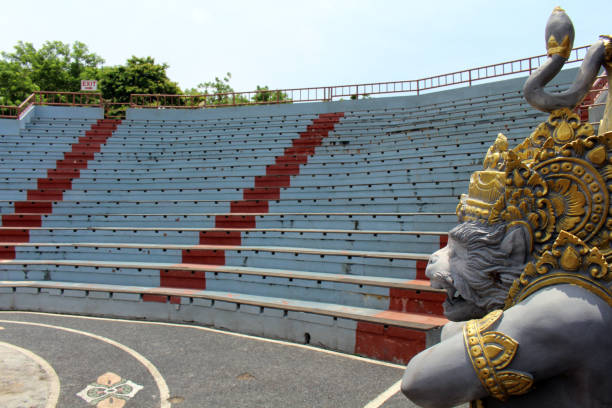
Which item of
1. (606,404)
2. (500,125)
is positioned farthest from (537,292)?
(500,125)

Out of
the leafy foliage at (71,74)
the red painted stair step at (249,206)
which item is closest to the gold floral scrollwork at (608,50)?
the red painted stair step at (249,206)

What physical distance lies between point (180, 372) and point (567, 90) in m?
3.86

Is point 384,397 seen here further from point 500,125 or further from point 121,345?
point 500,125

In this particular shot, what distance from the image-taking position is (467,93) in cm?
1411

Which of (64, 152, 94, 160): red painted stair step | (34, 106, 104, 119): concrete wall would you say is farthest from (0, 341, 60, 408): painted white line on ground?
(34, 106, 104, 119): concrete wall

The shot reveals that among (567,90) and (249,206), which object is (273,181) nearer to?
(249,206)

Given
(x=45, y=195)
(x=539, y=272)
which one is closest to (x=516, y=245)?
(x=539, y=272)

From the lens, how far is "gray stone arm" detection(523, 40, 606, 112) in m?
1.57

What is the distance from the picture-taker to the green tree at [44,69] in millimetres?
36562

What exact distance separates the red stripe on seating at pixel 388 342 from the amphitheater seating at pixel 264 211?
0.5 inches

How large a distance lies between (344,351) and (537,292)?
3372mm

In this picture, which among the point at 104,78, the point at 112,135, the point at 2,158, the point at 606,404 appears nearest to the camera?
the point at 606,404

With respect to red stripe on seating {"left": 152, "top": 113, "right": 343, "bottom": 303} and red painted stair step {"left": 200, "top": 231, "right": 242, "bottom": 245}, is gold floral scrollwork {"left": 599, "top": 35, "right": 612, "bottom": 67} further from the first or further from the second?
red painted stair step {"left": 200, "top": 231, "right": 242, "bottom": 245}

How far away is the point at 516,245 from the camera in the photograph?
60.3 inches
